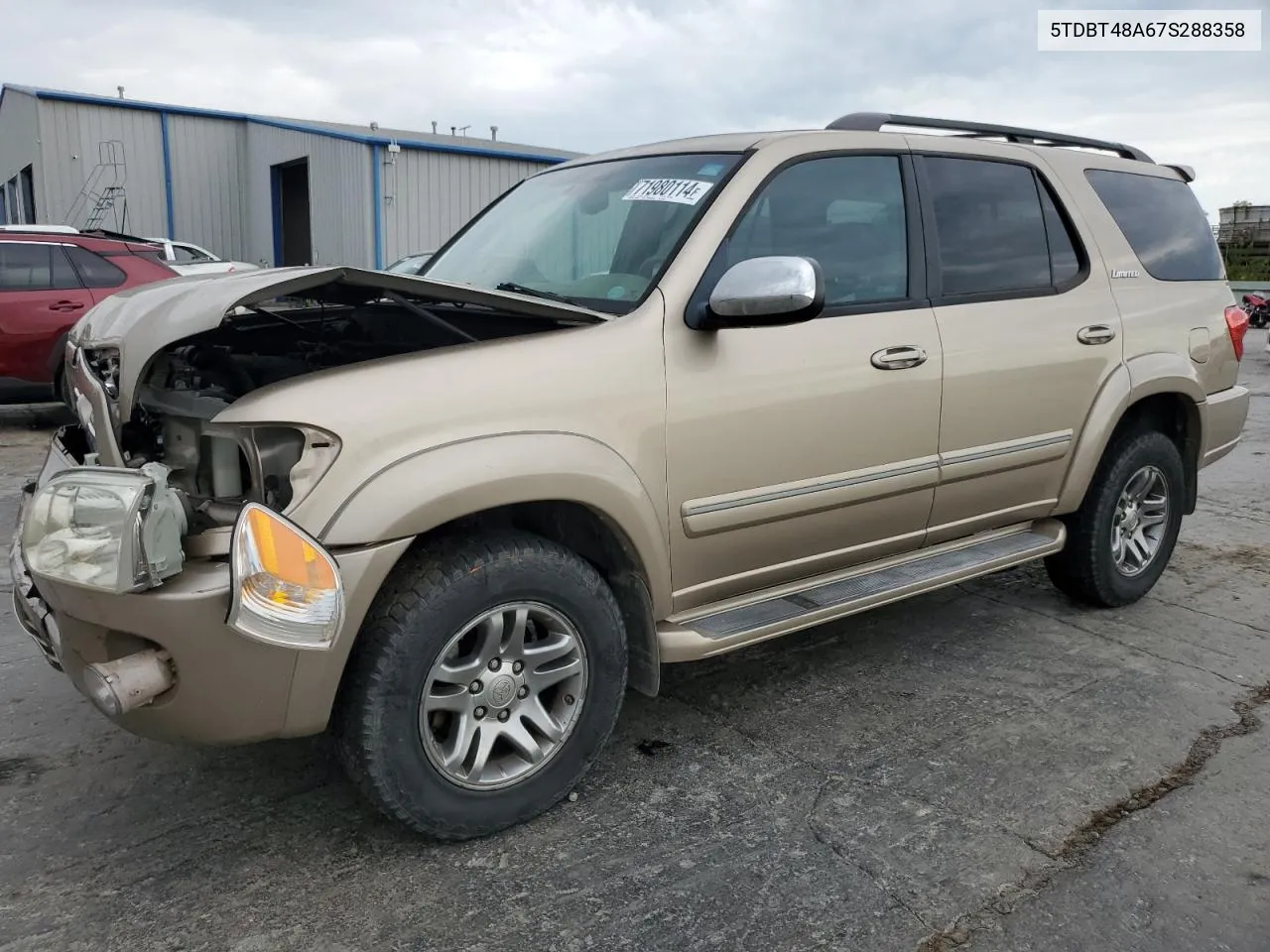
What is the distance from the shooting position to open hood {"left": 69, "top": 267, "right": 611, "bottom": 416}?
231 cm

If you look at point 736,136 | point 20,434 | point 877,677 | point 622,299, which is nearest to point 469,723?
point 622,299

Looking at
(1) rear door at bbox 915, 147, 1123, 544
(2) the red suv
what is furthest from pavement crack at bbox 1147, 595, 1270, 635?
(2) the red suv

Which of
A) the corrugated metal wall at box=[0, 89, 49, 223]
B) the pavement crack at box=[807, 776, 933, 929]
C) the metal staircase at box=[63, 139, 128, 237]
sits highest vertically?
the corrugated metal wall at box=[0, 89, 49, 223]

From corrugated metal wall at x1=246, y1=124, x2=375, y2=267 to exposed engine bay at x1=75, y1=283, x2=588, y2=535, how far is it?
613 inches

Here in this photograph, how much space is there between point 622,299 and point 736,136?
2.66 feet

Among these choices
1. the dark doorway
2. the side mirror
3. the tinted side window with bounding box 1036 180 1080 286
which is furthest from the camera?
A: the dark doorway

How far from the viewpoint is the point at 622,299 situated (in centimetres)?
289

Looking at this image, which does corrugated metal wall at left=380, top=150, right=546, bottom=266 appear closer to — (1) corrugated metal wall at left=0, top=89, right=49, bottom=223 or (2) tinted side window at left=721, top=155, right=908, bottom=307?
(1) corrugated metal wall at left=0, top=89, right=49, bottom=223

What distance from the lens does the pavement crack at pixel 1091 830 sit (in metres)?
2.28

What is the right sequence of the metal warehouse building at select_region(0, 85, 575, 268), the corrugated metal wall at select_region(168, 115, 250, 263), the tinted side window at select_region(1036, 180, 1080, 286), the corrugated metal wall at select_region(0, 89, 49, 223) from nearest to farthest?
the tinted side window at select_region(1036, 180, 1080, 286) → the metal warehouse building at select_region(0, 85, 575, 268) → the corrugated metal wall at select_region(0, 89, 49, 223) → the corrugated metal wall at select_region(168, 115, 250, 263)

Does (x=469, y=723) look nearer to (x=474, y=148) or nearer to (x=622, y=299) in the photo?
(x=622, y=299)

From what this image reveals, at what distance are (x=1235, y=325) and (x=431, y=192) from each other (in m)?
16.3

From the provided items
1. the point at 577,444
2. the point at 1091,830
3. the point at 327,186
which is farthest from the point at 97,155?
the point at 1091,830

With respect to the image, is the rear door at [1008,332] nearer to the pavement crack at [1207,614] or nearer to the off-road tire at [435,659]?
the pavement crack at [1207,614]
